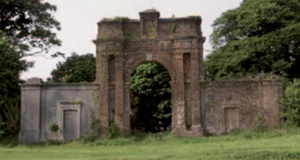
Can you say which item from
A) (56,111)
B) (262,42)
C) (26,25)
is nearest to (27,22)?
(26,25)

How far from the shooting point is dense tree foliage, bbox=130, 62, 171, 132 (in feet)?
89.6

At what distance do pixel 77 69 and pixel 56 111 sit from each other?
652 inches

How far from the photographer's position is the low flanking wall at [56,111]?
68.1 feet

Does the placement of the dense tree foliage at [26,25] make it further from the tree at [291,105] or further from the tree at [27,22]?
the tree at [291,105]

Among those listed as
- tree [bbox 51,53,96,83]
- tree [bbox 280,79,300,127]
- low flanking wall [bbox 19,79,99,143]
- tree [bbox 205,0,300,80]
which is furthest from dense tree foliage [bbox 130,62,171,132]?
tree [bbox 51,53,96,83]

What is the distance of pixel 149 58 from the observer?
21.4 metres

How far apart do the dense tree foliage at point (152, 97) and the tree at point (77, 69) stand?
1019 centimetres

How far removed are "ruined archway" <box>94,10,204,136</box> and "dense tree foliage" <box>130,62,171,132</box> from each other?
5.99 meters

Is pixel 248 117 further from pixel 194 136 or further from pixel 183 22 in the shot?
pixel 183 22

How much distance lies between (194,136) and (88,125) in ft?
18.7

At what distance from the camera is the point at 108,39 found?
69.5 ft

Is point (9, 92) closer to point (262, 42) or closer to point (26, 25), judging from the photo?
point (26, 25)

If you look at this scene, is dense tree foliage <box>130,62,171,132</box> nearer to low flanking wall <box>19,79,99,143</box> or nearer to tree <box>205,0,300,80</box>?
tree <box>205,0,300,80</box>

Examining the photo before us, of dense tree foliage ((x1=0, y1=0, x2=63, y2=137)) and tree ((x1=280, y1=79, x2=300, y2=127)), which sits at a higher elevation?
dense tree foliage ((x1=0, y1=0, x2=63, y2=137))
